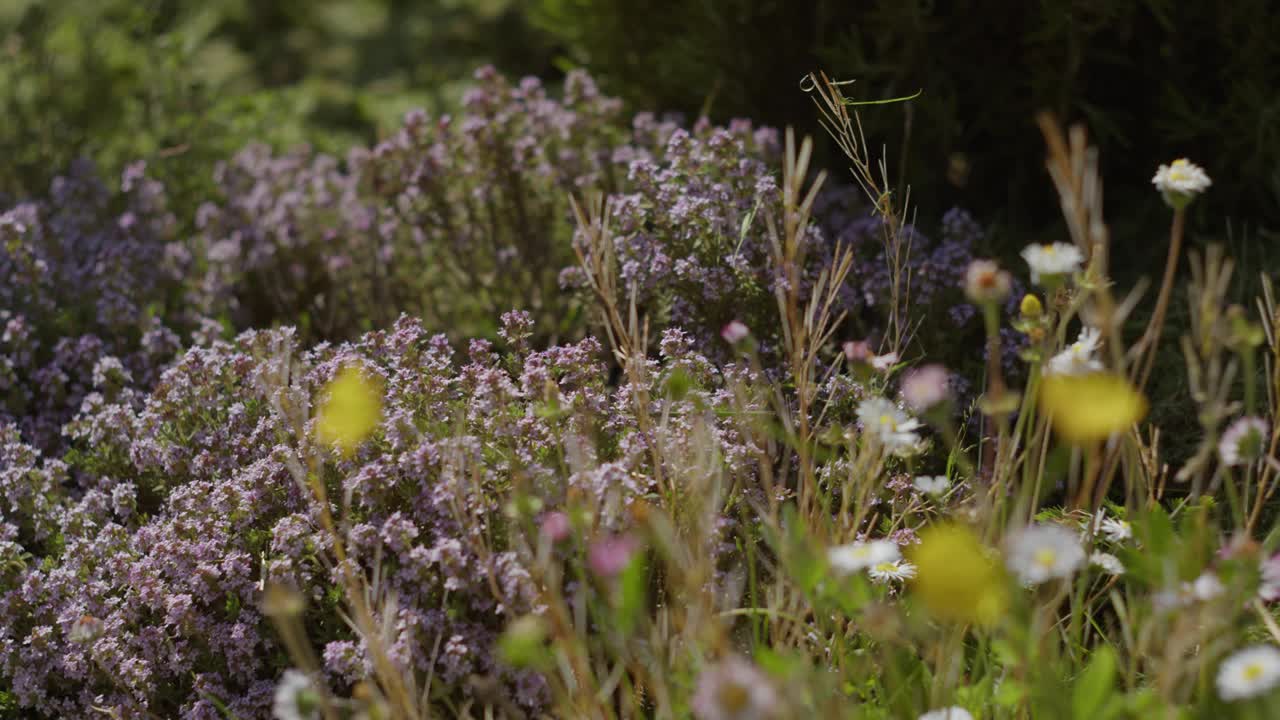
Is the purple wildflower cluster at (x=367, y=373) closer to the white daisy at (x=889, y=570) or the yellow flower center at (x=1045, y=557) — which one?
the white daisy at (x=889, y=570)

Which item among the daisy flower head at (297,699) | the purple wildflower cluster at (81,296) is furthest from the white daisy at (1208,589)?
the purple wildflower cluster at (81,296)

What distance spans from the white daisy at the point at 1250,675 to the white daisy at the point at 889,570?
690mm

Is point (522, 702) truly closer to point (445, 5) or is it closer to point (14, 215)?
point (14, 215)

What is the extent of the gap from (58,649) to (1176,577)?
7.05 feet

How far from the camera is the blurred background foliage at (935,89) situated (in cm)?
349

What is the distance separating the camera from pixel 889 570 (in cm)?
208

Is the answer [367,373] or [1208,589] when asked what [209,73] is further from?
[1208,589]

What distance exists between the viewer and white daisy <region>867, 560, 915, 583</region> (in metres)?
2.06

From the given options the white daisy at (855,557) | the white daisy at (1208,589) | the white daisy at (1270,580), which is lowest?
the white daisy at (1270,580)

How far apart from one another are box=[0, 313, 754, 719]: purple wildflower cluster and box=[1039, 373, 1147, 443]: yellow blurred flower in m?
0.63

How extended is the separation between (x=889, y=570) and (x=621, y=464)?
53cm

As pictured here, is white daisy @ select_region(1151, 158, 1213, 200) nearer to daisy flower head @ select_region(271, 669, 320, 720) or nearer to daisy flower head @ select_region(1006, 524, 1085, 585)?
daisy flower head @ select_region(1006, 524, 1085, 585)

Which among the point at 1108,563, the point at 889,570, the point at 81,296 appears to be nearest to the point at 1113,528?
the point at 1108,563

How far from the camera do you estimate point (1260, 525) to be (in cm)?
257
